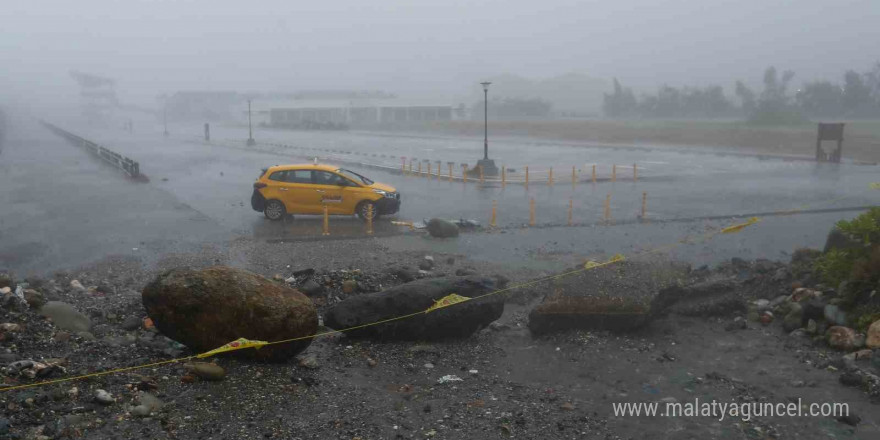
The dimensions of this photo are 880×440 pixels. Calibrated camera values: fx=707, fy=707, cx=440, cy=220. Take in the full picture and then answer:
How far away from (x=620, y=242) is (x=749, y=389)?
28.0 feet

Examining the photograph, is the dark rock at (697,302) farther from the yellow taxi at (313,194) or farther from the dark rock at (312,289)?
the yellow taxi at (313,194)

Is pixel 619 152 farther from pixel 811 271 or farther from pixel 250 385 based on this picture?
pixel 250 385

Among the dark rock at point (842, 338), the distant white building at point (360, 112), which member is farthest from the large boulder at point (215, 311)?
the distant white building at point (360, 112)

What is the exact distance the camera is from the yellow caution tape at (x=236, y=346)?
757 centimetres

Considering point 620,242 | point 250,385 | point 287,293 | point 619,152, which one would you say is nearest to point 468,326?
point 287,293

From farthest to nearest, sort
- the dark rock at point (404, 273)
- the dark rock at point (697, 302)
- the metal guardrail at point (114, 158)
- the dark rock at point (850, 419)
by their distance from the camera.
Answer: the metal guardrail at point (114, 158) → the dark rock at point (404, 273) → the dark rock at point (697, 302) → the dark rock at point (850, 419)

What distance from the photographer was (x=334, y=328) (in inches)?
369

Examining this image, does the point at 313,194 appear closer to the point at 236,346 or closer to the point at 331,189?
the point at 331,189

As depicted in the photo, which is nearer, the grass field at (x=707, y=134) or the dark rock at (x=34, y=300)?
the dark rock at (x=34, y=300)

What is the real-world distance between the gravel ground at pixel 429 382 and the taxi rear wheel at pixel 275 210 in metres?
7.17

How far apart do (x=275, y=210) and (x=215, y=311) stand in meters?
11.0

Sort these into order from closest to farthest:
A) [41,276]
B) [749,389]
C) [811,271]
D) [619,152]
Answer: [749,389]
[811,271]
[41,276]
[619,152]

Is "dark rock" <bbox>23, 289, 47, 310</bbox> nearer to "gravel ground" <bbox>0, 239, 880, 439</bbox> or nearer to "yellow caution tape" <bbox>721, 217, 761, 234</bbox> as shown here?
"gravel ground" <bbox>0, 239, 880, 439</bbox>

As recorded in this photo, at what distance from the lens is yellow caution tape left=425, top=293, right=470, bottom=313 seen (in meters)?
9.55
